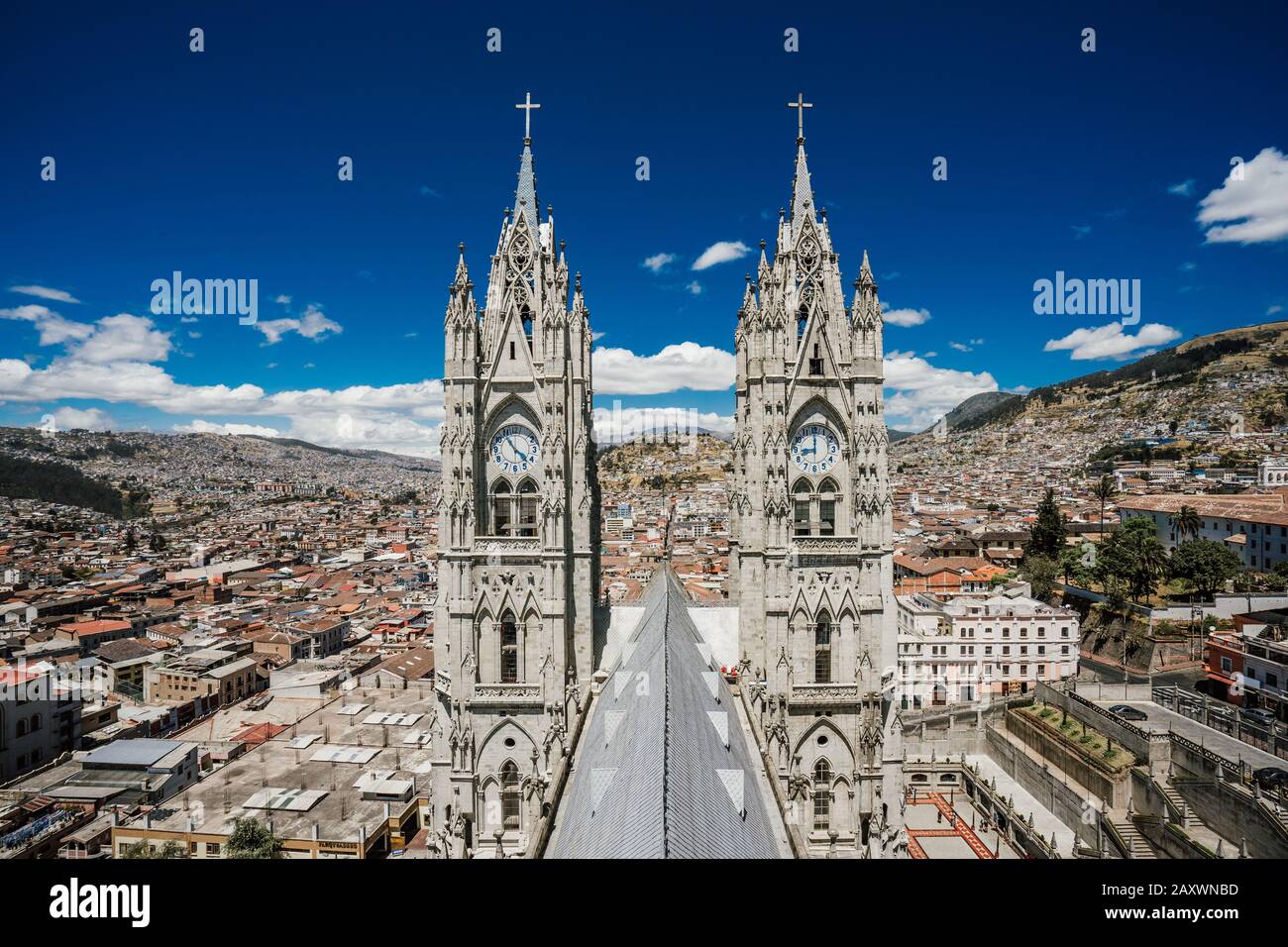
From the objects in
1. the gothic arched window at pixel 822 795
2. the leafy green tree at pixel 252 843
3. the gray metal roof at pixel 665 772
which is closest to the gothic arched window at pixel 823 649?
the gothic arched window at pixel 822 795

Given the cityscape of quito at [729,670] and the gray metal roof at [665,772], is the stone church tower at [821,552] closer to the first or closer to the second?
the cityscape of quito at [729,670]

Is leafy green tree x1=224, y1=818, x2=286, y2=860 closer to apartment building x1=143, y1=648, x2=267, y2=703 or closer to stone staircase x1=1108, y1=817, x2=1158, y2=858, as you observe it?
apartment building x1=143, y1=648, x2=267, y2=703

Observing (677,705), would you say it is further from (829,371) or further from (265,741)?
(265,741)

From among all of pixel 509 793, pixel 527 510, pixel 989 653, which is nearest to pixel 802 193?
pixel 527 510

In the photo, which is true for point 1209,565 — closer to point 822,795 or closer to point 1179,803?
point 1179,803

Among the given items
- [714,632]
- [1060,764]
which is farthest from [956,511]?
[714,632]

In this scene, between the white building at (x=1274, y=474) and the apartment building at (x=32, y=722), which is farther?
the white building at (x=1274, y=474)

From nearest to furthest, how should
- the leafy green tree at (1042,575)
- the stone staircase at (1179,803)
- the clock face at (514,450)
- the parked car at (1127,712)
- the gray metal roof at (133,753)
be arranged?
the clock face at (514,450)
the stone staircase at (1179,803)
the gray metal roof at (133,753)
the parked car at (1127,712)
the leafy green tree at (1042,575)
